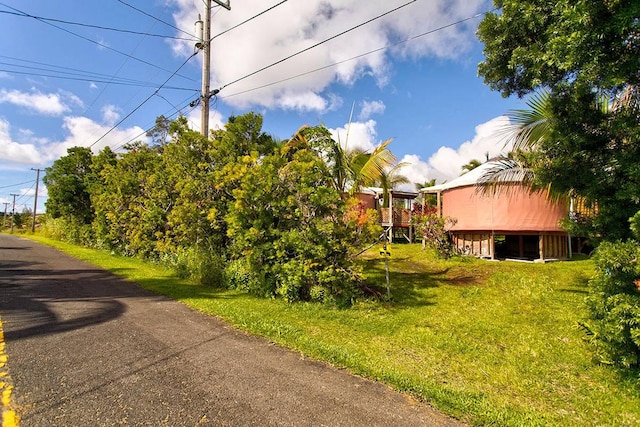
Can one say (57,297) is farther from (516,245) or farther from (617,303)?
(516,245)

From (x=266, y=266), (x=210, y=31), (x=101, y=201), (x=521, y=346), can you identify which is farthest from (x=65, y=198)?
(x=521, y=346)

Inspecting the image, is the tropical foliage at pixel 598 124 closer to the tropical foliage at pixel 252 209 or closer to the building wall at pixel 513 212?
the tropical foliage at pixel 252 209

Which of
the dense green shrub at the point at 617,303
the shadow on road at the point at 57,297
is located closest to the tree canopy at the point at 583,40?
the dense green shrub at the point at 617,303

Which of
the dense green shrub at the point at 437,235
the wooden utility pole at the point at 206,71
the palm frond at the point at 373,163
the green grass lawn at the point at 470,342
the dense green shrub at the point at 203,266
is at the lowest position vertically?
the green grass lawn at the point at 470,342

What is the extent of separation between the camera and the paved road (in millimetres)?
3051

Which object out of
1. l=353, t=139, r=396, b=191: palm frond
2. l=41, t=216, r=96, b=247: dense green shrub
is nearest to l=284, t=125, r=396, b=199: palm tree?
l=353, t=139, r=396, b=191: palm frond

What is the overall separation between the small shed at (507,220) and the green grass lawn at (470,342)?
13.0 ft

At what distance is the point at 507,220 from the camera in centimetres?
1351

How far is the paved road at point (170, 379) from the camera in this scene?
Answer: 3.05 metres

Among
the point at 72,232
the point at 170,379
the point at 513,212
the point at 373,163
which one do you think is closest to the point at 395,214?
the point at 513,212

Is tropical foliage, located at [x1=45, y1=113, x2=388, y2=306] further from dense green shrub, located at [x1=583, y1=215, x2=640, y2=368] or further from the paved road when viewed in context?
dense green shrub, located at [x1=583, y1=215, x2=640, y2=368]

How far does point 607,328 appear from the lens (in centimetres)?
389

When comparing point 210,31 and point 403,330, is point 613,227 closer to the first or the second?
point 403,330

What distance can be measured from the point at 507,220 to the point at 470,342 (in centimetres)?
982
